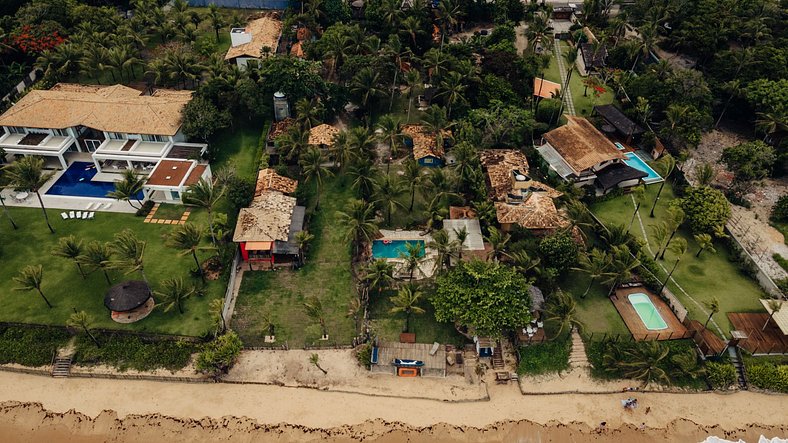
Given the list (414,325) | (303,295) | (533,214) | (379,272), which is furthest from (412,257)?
(533,214)

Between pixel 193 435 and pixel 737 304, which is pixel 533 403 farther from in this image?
pixel 193 435

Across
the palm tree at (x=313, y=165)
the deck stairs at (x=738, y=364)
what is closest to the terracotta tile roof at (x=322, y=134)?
the palm tree at (x=313, y=165)

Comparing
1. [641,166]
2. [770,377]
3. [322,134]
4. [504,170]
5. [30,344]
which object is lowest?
[30,344]

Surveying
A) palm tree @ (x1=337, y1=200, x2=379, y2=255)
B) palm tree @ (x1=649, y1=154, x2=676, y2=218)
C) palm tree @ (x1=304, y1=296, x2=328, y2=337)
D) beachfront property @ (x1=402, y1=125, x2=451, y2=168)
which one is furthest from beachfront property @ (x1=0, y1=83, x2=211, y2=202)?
palm tree @ (x1=649, y1=154, x2=676, y2=218)

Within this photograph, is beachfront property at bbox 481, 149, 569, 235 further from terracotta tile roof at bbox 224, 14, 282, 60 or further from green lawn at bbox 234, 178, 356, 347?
terracotta tile roof at bbox 224, 14, 282, 60

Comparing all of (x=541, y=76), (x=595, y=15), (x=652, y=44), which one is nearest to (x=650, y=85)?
(x=652, y=44)

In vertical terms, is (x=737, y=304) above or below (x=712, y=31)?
below

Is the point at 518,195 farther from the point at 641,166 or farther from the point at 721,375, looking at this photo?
the point at 721,375
